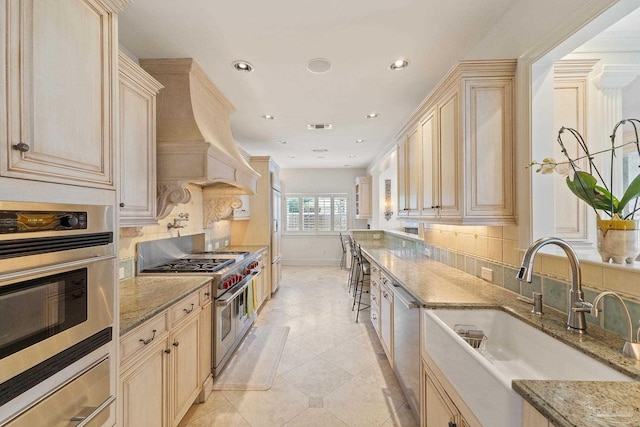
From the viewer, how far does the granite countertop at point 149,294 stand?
144 centimetres

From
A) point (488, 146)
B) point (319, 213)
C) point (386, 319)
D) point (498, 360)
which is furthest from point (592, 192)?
point (319, 213)

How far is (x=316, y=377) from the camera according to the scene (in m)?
2.55

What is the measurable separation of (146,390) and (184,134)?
1.75m

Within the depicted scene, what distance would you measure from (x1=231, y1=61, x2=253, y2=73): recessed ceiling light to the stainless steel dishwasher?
2283mm

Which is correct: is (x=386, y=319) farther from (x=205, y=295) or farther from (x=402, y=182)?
(x=205, y=295)

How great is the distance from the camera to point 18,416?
81 cm

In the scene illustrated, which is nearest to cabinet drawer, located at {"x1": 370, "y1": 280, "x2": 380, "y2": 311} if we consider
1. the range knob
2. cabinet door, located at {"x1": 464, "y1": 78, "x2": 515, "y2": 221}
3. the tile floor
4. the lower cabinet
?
the tile floor

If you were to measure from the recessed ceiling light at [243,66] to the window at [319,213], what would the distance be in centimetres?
551

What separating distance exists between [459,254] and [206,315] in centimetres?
227

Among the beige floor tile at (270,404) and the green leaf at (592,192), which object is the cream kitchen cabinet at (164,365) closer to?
the beige floor tile at (270,404)

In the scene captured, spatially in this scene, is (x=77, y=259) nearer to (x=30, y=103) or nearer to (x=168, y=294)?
(x=30, y=103)

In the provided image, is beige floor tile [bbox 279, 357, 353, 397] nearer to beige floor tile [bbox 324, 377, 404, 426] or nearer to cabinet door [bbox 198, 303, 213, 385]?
beige floor tile [bbox 324, 377, 404, 426]

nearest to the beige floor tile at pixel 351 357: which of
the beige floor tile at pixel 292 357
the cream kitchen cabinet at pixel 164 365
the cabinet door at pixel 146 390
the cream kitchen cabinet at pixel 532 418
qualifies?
the beige floor tile at pixel 292 357

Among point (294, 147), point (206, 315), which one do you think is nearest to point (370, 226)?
point (294, 147)
